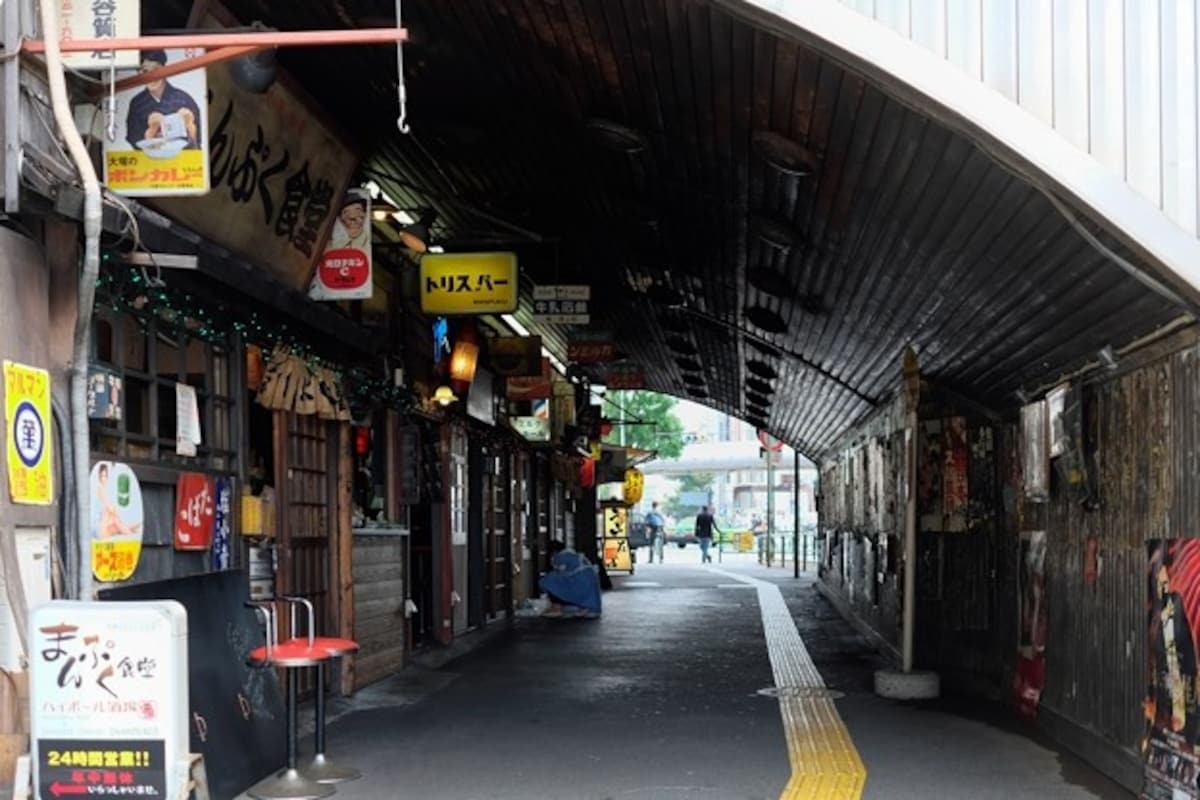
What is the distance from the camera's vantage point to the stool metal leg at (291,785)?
7.59 meters

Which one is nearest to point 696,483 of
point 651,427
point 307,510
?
point 651,427

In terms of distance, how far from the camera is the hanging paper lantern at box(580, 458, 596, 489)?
1165 inches

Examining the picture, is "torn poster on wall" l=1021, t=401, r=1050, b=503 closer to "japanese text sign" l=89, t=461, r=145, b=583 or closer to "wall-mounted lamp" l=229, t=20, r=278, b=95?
"wall-mounted lamp" l=229, t=20, r=278, b=95

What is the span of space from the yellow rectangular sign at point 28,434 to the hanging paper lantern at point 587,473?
23.0 meters

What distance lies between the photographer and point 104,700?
5.40 m

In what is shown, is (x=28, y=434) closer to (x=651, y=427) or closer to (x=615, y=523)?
(x=615, y=523)

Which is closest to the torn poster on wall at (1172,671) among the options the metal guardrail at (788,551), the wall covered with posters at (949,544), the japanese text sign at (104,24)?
the wall covered with posters at (949,544)

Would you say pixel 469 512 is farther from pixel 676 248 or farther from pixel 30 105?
pixel 30 105

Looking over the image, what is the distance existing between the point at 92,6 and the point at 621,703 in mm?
7473

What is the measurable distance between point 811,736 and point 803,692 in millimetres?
2530

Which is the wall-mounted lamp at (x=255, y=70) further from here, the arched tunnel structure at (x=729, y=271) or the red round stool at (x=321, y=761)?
the red round stool at (x=321, y=761)

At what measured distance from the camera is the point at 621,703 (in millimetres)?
11625

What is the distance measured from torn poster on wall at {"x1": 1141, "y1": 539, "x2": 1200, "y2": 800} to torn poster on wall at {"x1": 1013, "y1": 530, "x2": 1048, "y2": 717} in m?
2.73

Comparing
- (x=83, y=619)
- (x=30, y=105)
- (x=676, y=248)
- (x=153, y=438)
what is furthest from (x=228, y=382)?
(x=676, y=248)
